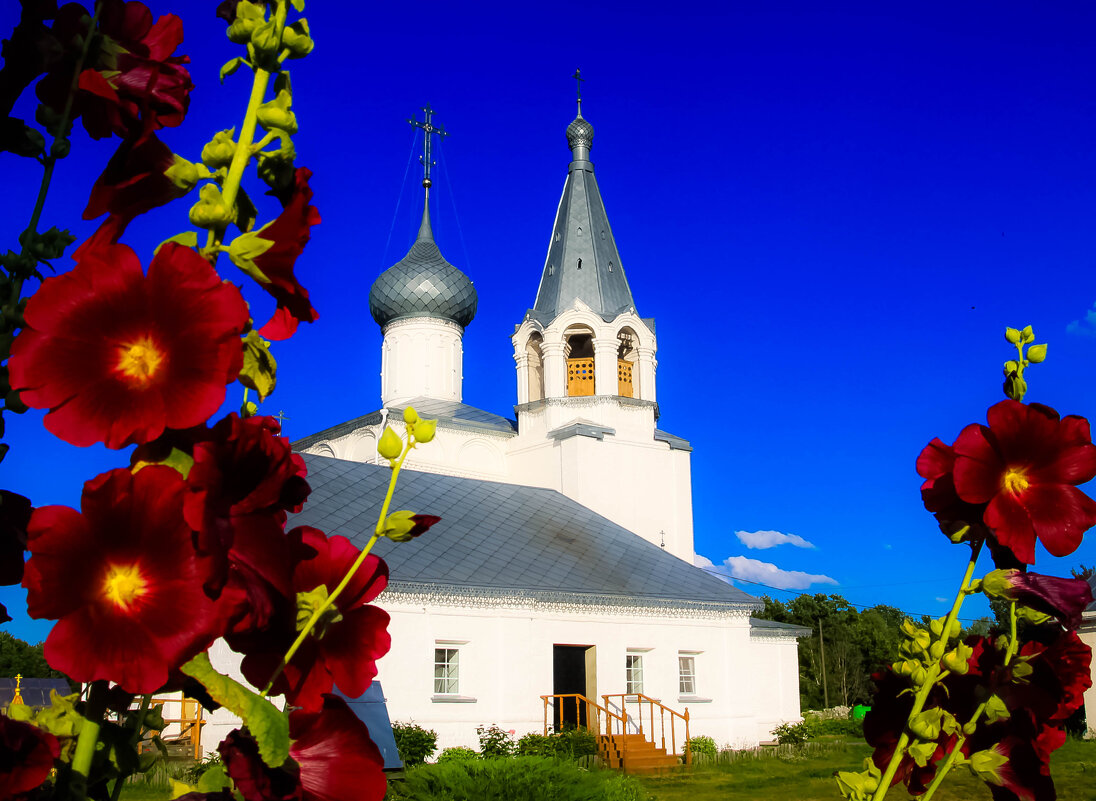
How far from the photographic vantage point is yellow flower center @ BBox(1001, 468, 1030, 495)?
1.80m

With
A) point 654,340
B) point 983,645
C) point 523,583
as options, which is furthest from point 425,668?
point 983,645

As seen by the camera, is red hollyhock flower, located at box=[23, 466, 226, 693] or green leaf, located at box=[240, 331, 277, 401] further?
green leaf, located at box=[240, 331, 277, 401]

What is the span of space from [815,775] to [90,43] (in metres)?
19.9

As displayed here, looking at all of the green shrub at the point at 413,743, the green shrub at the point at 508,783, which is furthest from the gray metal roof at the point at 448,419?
the green shrub at the point at 508,783

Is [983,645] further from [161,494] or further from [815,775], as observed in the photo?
[815,775]

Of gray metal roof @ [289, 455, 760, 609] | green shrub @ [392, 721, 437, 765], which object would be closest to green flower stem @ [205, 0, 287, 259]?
green shrub @ [392, 721, 437, 765]

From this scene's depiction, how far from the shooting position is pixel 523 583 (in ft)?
65.8

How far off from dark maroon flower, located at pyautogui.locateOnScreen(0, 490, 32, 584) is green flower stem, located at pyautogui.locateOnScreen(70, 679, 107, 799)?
0.26m

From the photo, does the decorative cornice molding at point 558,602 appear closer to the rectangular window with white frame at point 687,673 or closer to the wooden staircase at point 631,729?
the rectangular window with white frame at point 687,673

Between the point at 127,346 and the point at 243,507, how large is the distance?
22 centimetres

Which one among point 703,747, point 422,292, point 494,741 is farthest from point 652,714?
point 422,292

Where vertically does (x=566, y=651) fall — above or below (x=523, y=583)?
below

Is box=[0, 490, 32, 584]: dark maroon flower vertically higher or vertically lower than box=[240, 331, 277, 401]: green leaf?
lower

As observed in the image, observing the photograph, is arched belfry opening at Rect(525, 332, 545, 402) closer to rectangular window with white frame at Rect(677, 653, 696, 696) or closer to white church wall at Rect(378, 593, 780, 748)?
white church wall at Rect(378, 593, 780, 748)
